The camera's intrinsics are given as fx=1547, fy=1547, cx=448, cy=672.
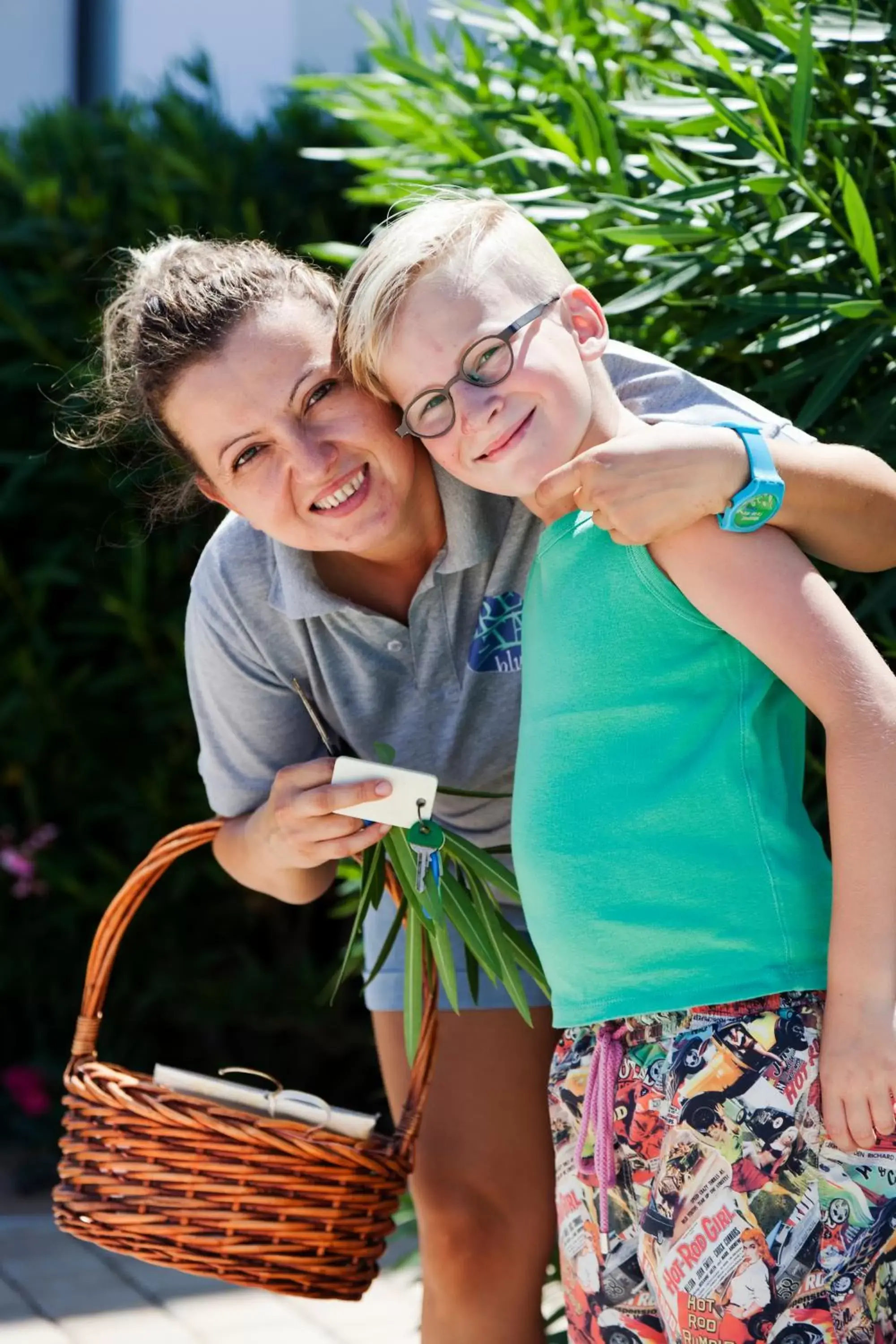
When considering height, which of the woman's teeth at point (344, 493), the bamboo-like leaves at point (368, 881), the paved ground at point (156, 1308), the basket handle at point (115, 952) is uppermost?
the woman's teeth at point (344, 493)

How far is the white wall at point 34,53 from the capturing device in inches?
251

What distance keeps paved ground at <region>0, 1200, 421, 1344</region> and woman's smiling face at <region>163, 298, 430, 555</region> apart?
1928 millimetres

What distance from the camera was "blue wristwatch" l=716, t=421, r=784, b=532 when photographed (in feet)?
5.02

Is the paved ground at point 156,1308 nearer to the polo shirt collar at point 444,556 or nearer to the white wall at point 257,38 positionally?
the polo shirt collar at point 444,556

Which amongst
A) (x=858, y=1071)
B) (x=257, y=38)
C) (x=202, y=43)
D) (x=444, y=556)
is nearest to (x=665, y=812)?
(x=858, y=1071)

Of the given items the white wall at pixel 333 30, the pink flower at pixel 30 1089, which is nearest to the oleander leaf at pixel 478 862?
the pink flower at pixel 30 1089

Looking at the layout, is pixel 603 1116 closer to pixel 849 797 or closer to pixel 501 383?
pixel 849 797

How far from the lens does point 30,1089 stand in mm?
4293

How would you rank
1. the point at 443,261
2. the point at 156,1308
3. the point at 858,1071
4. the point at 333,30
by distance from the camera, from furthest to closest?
1. the point at 333,30
2. the point at 156,1308
3. the point at 443,261
4. the point at 858,1071

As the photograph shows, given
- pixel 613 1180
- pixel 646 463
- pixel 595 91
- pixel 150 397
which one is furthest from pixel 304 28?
pixel 613 1180

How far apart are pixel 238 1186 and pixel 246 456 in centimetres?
92

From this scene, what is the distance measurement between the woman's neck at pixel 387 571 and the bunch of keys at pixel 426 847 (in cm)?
36

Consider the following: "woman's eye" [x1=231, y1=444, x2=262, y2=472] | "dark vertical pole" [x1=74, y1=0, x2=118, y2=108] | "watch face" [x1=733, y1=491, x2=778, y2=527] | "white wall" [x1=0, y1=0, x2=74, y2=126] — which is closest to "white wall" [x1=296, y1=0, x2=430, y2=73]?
Answer: "dark vertical pole" [x1=74, y1=0, x2=118, y2=108]

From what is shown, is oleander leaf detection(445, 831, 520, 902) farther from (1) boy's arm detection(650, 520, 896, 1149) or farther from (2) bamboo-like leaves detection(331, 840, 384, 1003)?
(1) boy's arm detection(650, 520, 896, 1149)
